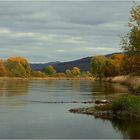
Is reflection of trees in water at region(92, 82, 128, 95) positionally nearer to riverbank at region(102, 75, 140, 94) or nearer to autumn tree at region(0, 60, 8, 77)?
riverbank at region(102, 75, 140, 94)

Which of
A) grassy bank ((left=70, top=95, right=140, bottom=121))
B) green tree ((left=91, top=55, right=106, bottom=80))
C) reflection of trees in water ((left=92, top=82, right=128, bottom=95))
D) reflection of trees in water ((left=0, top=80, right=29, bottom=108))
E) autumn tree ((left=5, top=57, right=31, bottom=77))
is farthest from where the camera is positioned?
autumn tree ((left=5, top=57, right=31, bottom=77))

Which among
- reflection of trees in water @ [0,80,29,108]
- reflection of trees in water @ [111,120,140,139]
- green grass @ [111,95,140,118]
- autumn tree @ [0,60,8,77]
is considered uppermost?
autumn tree @ [0,60,8,77]

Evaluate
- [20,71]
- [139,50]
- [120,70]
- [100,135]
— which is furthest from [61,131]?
[20,71]

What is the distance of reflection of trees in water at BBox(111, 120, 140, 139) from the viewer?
2823cm

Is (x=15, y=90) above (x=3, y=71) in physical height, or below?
below

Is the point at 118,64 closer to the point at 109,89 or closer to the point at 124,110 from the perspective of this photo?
the point at 109,89

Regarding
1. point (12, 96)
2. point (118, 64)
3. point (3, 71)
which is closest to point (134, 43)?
point (12, 96)

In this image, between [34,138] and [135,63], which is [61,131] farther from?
[135,63]

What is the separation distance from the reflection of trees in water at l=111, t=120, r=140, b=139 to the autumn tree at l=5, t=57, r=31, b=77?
15364 cm

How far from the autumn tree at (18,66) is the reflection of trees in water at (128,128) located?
153635 mm

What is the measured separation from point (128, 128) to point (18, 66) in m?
158

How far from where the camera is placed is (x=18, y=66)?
7328 inches

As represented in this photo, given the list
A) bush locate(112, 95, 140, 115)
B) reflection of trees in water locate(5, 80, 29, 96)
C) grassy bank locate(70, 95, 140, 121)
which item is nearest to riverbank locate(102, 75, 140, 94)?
reflection of trees in water locate(5, 80, 29, 96)

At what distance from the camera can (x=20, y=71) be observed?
18700 cm
